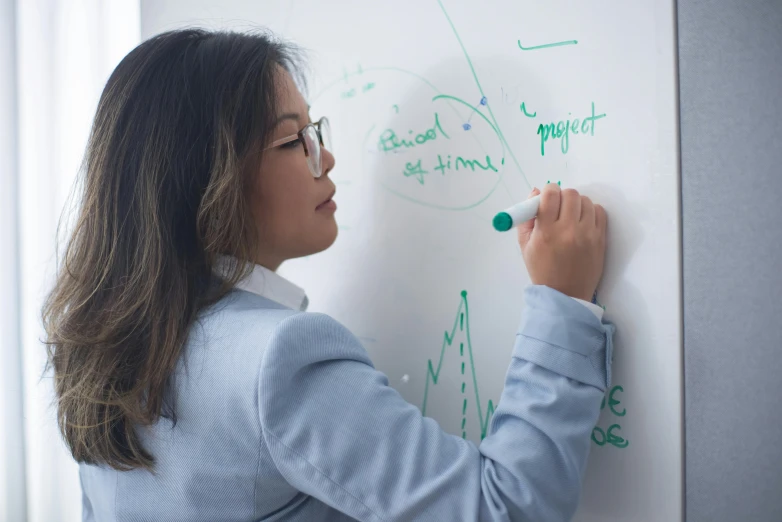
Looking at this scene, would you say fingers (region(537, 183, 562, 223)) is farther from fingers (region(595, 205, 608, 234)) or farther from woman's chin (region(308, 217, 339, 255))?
woman's chin (region(308, 217, 339, 255))

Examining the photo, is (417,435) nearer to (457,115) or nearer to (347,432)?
(347,432)

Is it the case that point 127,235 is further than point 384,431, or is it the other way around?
point 127,235

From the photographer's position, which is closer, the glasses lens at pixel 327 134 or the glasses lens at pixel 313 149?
the glasses lens at pixel 313 149

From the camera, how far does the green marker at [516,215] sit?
1.91 ft

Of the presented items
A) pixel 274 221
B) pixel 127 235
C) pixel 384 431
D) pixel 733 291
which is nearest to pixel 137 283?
pixel 127 235

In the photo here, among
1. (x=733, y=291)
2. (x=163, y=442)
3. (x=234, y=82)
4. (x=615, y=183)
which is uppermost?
(x=234, y=82)

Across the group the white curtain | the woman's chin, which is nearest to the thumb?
the woman's chin

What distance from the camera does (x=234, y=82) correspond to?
26.8 inches

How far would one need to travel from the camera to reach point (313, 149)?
0.74 m

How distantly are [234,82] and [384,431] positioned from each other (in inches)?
16.3

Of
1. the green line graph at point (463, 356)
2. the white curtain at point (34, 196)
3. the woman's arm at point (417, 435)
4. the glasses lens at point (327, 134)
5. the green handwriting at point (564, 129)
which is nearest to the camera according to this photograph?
the woman's arm at point (417, 435)

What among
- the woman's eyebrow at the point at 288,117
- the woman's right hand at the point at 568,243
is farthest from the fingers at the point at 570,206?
the woman's eyebrow at the point at 288,117

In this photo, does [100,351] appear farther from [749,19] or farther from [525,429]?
[749,19]

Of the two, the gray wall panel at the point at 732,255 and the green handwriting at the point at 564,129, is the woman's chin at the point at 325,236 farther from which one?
the gray wall panel at the point at 732,255
